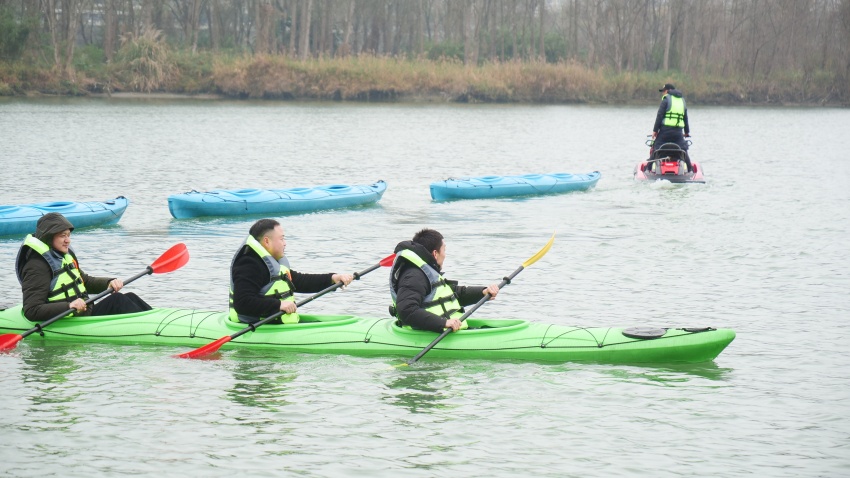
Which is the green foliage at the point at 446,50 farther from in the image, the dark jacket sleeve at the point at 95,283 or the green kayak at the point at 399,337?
the green kayak at the point at 399,337

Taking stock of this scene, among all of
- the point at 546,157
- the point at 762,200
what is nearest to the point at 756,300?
the point at 762,200

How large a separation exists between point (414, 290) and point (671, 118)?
39.3ft

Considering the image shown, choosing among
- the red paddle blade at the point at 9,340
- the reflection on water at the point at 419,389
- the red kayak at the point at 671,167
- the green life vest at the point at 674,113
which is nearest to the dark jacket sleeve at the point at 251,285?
the reflection on water at the point at 419,389

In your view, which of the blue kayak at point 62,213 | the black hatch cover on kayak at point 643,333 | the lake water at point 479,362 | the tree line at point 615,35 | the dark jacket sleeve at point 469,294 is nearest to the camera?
the lake water at point 479,362

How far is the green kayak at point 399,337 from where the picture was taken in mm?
8188

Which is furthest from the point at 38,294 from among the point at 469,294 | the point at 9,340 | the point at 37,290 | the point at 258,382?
the point at 469,294

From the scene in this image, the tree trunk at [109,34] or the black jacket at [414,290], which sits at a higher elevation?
the tree trunk at [109,34]

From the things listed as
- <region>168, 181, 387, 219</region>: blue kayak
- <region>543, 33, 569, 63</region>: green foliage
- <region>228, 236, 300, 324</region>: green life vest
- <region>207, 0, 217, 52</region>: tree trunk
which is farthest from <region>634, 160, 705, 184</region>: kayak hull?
<region>543, 33, 569, 63</region>: green foliage

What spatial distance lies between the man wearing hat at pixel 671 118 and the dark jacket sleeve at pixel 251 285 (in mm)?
11601

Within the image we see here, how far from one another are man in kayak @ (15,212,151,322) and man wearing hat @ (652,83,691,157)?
1208 centimetres

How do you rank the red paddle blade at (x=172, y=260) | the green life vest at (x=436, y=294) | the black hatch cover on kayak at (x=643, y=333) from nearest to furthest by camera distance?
the green life vest at (x=436, y=294) < the black hatch cover on kayak at (x=643, y=333) < the red paddle blade at (x=172, y=260)

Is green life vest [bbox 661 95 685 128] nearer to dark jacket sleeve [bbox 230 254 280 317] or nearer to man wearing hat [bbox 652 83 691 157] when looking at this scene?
man wearing hat [bbox 652 83 691 157]

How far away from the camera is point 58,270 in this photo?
8.45 meters

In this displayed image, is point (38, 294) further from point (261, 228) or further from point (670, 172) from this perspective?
point (670, 172)
